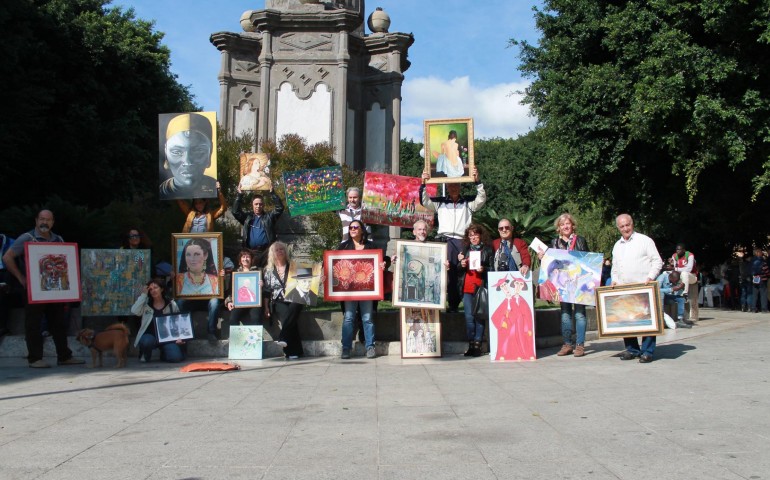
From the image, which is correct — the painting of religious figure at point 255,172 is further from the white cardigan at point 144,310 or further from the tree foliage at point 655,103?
the tree foliage at point 655,103

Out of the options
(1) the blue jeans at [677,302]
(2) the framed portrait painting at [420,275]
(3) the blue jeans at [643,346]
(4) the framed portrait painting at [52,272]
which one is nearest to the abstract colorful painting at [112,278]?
(4) the framed portrait painting at [52,272]

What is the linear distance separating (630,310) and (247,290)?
5.21 metres

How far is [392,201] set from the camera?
477 inches

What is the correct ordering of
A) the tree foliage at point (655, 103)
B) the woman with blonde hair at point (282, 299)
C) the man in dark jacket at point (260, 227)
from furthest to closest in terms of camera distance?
the tree foliage at point (655, 103) → the man in dark jacket at point (260, 227) → the woman with blonde hair at point (282, 299)

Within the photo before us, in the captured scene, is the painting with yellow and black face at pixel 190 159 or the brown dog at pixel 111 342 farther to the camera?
the painting with yellow and black face at pixel 190 159

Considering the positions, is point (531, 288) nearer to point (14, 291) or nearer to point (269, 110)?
point (14, 291)

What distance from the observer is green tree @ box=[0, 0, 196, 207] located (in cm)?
2422

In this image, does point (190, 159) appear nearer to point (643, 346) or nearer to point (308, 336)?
point (308, 336)

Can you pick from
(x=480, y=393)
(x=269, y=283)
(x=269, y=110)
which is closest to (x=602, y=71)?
(x=269, y=110)

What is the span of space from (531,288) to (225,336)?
4.54 m

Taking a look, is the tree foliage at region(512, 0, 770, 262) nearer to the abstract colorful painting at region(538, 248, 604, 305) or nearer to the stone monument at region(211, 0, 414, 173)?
the stone monument at region(211, 0, 414, 173)

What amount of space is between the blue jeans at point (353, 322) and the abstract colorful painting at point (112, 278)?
309 centimetres

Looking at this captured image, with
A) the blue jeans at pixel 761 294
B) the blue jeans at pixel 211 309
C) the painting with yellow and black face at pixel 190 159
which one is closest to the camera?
the blue jeans at pixel 211 309

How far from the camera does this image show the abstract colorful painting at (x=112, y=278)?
432 inches
